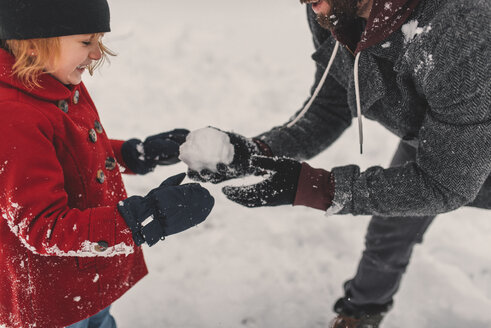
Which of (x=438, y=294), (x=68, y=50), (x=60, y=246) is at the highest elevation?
(x=68, y=50)

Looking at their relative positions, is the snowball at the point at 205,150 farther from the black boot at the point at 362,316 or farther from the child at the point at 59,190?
the black boot at the point at 362,316

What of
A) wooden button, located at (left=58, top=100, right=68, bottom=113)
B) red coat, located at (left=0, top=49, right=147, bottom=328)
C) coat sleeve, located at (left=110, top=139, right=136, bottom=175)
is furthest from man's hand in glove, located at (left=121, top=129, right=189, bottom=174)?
wooden button, located at (left=58, top=100, right=68, bottom=113)

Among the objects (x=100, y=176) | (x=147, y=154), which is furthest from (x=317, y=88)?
(x=100, y=176)

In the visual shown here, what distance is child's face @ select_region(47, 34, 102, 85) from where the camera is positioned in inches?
44.5

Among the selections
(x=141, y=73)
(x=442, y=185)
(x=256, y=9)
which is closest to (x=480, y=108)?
(x=442, y=185)

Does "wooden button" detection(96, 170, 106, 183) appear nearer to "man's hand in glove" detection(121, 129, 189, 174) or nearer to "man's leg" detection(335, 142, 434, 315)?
"man's hand in glove" detection(121, 129, 189, 174)

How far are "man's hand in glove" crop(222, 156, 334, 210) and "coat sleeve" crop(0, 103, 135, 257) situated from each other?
0.47 metres

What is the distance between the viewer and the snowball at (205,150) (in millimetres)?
1488

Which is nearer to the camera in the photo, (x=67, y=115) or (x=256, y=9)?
(x=67, y=115)

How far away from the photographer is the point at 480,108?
3.84ft

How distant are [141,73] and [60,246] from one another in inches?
131

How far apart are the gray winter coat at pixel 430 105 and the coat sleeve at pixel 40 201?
77 centimetres

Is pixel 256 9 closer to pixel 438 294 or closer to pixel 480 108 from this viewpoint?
pixel 438 294

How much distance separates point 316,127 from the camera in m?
1.88
